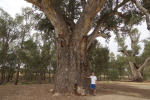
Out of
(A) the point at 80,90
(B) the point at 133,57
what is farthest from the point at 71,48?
(B) the point at 133,57

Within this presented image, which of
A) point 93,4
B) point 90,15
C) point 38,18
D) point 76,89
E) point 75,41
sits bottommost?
point 76,89

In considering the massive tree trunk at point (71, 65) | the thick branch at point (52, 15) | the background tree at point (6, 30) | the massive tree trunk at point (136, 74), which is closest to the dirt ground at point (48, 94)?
the massive tree trunk at point (71, 65)

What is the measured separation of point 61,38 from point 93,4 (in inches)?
108

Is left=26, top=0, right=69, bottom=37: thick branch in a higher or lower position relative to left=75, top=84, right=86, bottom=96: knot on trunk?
higher

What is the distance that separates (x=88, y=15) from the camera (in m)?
8.28

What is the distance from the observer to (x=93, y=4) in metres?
8.05

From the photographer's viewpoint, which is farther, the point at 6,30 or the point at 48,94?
the point at 6,30

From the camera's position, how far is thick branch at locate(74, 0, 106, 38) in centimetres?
801

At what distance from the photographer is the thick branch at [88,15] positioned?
8010 millimetres

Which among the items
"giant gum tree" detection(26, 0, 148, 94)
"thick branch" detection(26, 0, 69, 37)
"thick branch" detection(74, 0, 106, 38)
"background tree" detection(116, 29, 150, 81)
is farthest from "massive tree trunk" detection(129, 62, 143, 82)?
"thick branch" detection(26, 0, 69, 37)

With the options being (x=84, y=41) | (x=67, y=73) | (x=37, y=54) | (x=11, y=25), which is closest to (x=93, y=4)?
(x=84, y=41)

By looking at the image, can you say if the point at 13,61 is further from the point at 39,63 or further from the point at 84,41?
the point at 84,41

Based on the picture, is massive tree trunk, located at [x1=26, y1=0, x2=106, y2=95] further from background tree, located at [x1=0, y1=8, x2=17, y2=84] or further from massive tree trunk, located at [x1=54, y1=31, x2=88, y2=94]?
background tree, located at [x1=0, y1=8, x2=17, y2=84]

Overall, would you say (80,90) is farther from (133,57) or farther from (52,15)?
(133,57)
